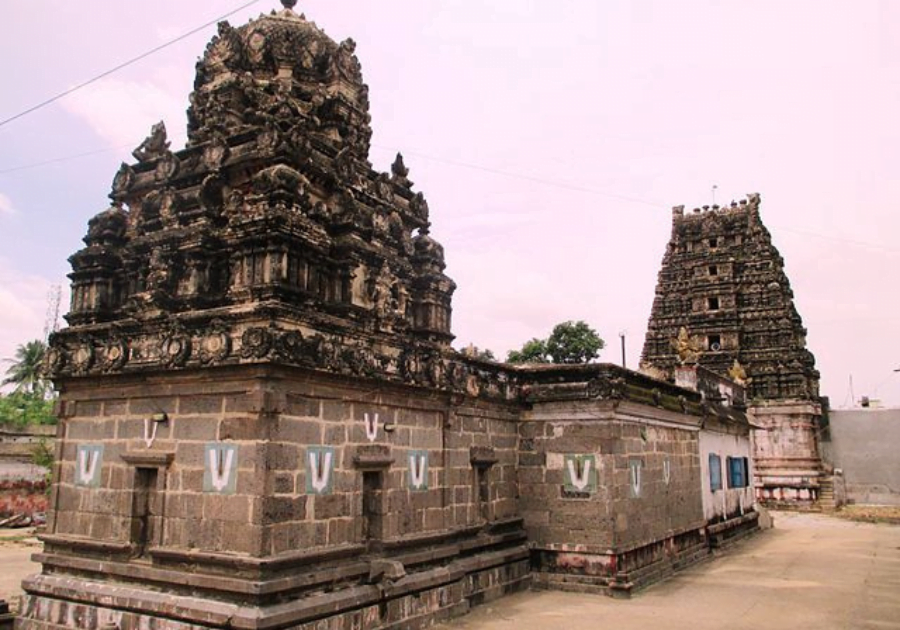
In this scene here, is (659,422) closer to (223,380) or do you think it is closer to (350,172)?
(350,172)

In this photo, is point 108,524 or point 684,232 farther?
point 684,232

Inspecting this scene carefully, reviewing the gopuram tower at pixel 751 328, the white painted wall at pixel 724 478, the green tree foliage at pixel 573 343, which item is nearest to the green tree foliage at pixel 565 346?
the green tree foliage at pixel 573 343

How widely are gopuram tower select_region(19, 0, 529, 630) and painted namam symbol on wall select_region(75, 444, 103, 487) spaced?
0.14ft

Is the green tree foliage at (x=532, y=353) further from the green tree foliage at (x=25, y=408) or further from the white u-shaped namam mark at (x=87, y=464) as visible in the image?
the white u-shaped namam mark at (x=87, y=464)

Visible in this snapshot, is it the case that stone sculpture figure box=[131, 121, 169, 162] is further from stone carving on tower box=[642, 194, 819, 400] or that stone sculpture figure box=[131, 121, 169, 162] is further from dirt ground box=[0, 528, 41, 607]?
stone carving on tower box=[642, 194, 819, 400]

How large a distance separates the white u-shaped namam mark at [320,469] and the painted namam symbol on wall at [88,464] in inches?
132

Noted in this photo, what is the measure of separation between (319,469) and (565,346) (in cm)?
4977

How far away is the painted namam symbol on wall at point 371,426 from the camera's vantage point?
11.0 m

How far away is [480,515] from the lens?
13.8 meters

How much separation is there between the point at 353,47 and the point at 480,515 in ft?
29.8

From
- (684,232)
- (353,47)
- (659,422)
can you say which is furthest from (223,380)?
(684,232)

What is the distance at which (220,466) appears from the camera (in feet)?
31.1

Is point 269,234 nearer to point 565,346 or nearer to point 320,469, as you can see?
point 320,469

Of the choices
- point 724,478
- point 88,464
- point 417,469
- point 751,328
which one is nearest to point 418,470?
point 417,469
